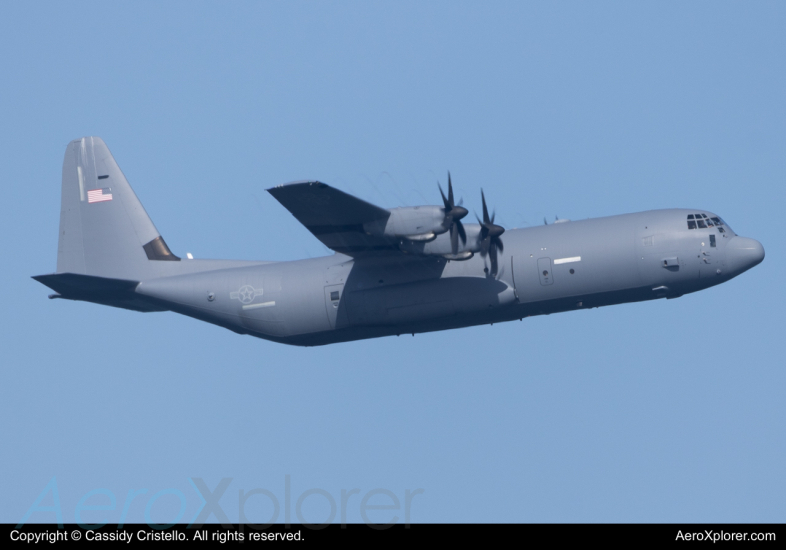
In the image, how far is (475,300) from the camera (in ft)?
82.8

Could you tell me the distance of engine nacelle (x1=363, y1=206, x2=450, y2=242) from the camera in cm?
2373

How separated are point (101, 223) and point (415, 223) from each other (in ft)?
38.2

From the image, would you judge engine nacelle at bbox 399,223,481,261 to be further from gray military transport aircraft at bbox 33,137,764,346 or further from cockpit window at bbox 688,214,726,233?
cockpit window at bbox 688,214,726,233

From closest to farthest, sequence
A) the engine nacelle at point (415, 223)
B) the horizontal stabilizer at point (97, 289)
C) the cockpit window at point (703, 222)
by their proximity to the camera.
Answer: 1. the engine nacelle at point (415, 223)
2. the cockpit window at point (703, 222)
3. the horizontal stabilizer at point (97, 289)

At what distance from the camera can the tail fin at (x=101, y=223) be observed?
29391 millimetres

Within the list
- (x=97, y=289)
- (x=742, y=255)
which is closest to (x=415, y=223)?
(x=742, y=255)

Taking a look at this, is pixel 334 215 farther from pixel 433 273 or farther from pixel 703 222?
pixel 703 222

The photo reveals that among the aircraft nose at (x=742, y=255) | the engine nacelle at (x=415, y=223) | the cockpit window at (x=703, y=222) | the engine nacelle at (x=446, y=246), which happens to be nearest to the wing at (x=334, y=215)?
the engine nacelle at (x=415, y=223)

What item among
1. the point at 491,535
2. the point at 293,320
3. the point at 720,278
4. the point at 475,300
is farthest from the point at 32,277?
the point at 720,278

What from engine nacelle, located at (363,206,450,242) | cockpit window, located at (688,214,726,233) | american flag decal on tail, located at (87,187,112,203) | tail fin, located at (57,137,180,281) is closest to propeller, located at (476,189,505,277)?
engine nacelle, located at (363,206,450,242)

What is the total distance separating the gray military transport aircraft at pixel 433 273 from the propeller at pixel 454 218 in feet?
0.13

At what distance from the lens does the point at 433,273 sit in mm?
25734

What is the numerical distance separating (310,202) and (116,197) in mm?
9491

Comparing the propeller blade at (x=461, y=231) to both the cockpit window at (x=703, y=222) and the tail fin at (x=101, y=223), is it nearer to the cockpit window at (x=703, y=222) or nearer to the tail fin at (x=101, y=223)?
the cockpit window at (x=703, y=222)
